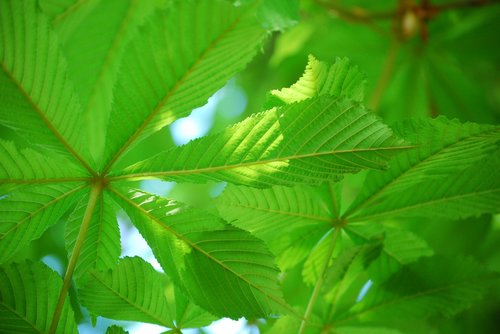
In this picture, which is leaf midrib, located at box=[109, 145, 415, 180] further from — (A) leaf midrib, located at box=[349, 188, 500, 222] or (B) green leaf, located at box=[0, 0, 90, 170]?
(A) leaf midrib, located at box=[349, 188, 500, 222]

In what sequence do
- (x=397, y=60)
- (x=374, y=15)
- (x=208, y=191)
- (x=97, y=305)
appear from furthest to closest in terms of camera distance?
(x=208, y=191)
(x=397, y=60)
(x=374, y=15)
(x=97, y=305)

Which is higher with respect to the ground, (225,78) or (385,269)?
(225,78)

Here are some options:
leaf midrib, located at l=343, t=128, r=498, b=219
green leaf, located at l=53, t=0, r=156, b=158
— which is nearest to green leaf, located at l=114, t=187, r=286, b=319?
leaf midrib, located at l=343, t=128, r=498, b=219

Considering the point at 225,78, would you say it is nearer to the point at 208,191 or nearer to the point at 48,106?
the point at 48,106

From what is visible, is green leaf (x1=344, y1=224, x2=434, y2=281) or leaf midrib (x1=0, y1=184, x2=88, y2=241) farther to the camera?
green leaf (x1=344, y1=224, x2=434, y2=281)

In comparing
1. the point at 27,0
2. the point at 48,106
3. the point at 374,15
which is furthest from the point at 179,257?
the point at 374,15

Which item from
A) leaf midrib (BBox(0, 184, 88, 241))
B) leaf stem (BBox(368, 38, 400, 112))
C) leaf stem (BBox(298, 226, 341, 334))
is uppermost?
leaf stem (BBox(368, 38, 400, 112))
